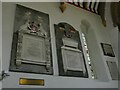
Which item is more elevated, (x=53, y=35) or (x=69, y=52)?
(x=53, y=35)

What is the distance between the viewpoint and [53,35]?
133 inches

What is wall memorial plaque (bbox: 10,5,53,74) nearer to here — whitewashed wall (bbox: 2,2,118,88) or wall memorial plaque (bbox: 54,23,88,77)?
whitewashed wall (bbox: 2,2,118,88)

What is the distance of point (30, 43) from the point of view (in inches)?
117

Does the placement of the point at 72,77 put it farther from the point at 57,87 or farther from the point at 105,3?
the point at 105,3

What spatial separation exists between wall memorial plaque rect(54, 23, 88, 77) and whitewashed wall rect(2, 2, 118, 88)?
10 cm

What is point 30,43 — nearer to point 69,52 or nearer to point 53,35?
point 53,35

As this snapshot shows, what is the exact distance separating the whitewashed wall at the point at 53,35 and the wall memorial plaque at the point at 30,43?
3.5 inches

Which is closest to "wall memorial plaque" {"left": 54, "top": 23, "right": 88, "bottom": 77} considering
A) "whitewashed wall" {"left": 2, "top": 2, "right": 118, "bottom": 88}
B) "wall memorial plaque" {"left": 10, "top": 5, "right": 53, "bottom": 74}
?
"whitewashed wall" {"left": 2, "top": 2, "right": 118, "bottom": 88}

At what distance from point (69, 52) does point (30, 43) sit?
78 cm

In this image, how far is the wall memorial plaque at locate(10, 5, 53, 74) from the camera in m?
2.75

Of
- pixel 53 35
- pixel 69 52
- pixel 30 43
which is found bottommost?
pixel 69 52

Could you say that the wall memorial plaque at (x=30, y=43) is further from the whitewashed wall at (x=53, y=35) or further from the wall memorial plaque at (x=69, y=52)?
the wall memorial plaque at (x=69, y=52)

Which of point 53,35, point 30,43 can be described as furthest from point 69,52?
point 30,43

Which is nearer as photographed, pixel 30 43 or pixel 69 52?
pixel 30 43
